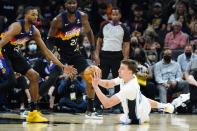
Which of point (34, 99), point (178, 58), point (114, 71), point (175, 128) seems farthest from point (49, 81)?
point (178, 58)

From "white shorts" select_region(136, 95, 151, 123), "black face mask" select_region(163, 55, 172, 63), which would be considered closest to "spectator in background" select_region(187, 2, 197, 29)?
"black face mask" select_region(163, 55, 172, 63)

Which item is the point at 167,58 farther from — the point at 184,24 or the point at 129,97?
the point at 129,97

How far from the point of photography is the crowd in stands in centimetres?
1258

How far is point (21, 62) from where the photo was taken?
9773 millimetres

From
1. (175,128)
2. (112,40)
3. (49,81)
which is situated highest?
(112,40)

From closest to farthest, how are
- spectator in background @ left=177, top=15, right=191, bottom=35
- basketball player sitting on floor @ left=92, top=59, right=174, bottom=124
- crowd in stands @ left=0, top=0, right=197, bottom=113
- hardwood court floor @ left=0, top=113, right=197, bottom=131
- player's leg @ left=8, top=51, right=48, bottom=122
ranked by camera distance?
hardwood court floor @ left=0, top=113, right=197, bottom=131
basketball player sitting on floor @ left=92, top=59, right=174, bottom=124
player's leg @ left=8, top=51, right=48, bottom=122
crowd in stands @ left=0, top=0, right=197, bottom=113
spectator in background @ left=177, top=15, right=191, bottom=35

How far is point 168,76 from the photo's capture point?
519 inches

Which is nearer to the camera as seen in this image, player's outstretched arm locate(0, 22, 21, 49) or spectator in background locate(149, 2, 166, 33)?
player's outstretched arm locate(0, 22, 21, 49)

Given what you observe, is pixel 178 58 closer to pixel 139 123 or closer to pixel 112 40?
pixel 112 40

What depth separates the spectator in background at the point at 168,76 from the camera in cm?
1292

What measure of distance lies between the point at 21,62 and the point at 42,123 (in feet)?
3.75

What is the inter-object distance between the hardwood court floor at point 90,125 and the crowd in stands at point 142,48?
76cm

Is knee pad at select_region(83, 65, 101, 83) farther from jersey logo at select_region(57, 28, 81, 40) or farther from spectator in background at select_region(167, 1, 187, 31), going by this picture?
spectator in background at select_region(167, 1, 187, 31)

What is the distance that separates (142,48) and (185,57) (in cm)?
103
